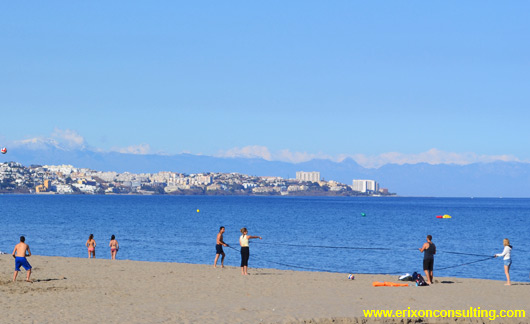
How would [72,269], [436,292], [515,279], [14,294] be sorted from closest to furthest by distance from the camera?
[14,294]
[436,292]
[72,269]
[515,279]

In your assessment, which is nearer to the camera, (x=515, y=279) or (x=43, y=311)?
(x=43, y=311)

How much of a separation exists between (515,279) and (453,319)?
18.5 meters

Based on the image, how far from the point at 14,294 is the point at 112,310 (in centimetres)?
419

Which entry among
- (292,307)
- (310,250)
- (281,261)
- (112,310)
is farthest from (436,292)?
(310,250)

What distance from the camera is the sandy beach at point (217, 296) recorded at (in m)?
18.4

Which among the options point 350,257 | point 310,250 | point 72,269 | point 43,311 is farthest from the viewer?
point 310,250

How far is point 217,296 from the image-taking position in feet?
72.5

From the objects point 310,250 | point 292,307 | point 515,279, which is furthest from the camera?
point 310,250

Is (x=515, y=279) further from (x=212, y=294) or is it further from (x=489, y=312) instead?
(x=212, y=294)

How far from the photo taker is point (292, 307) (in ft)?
65.7

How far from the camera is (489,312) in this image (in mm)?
20156

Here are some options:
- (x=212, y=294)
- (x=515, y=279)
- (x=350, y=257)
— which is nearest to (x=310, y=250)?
(x=350, y=257)

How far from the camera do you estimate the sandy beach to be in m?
18.4

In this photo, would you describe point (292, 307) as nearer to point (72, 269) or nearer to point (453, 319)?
point (453, 319)
